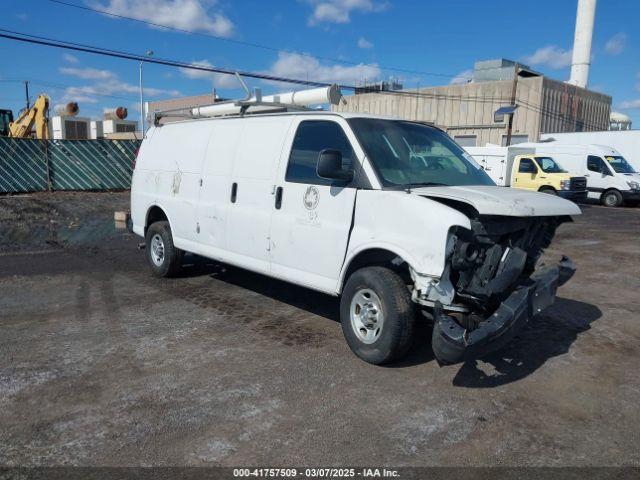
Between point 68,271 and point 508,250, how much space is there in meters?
6.66

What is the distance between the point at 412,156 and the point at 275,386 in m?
2.48

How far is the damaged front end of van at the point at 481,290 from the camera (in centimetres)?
385

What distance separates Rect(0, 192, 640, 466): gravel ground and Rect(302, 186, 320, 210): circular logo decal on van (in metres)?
1.32

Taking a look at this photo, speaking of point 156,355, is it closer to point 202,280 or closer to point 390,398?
point 390,398

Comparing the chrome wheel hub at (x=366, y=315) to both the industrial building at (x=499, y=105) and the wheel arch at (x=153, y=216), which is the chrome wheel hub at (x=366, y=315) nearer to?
the wheel arch at (x=153, y=216)

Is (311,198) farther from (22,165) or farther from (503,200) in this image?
(22,165)

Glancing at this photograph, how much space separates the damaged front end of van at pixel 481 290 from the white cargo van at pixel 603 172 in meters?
19.6

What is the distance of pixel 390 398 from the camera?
398 cm

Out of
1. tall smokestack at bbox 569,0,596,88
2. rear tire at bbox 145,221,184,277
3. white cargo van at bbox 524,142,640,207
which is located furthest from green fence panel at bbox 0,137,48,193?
tall smokestack at bbox 569,0,596,88

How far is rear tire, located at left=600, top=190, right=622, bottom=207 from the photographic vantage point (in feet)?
70.0

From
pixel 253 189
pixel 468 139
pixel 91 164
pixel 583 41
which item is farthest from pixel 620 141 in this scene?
pixel 253 189

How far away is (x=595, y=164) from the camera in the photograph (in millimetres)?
21891

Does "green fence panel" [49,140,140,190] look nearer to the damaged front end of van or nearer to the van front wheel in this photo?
the van front wheel

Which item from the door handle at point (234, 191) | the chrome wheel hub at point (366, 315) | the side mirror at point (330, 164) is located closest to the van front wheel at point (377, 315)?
the chrome wheel hub at point (366, 315)
